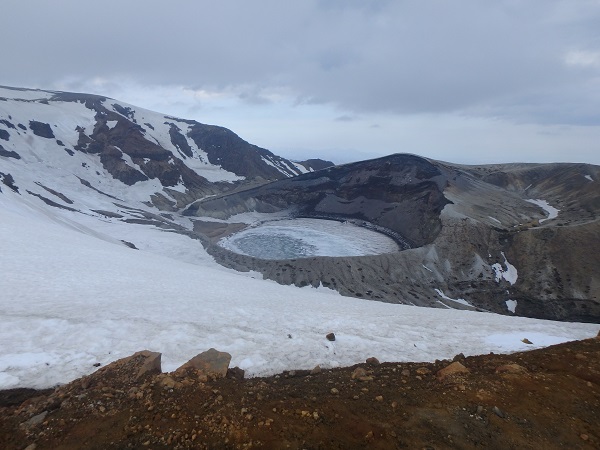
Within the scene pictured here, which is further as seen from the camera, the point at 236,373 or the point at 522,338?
the point at 522,338

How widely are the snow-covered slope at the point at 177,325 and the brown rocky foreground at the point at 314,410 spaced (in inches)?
76.4

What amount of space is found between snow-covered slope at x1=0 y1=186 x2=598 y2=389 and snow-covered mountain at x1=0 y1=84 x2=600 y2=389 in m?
0.08

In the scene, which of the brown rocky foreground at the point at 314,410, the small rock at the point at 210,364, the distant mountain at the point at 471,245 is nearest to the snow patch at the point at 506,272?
the distant mountain at the point at 471,245

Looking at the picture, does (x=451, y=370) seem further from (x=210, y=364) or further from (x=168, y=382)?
(x=168, y=382)

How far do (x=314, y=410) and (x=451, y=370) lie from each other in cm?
414

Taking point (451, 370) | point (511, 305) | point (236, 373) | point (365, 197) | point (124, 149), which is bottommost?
point (511, 305)

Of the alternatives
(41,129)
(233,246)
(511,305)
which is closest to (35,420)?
(511,305)

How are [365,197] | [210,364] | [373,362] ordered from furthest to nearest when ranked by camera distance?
[365,197]
[373,362]
[210,364]

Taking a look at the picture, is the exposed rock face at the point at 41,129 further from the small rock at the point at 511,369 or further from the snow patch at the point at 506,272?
the small rock at the point at 511,369

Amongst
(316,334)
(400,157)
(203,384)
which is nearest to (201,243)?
(316,334)

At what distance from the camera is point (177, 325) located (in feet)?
42.7

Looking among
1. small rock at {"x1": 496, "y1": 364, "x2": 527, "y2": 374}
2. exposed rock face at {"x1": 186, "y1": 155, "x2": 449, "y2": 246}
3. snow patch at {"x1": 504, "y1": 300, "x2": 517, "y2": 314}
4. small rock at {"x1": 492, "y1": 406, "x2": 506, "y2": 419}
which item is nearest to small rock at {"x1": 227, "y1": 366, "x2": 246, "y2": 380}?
small rock at {"x1": 492, "y1": 406, "x2": 506, "y2": 419}

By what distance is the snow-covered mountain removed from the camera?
12.1 metres

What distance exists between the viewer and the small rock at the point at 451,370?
884 cm
